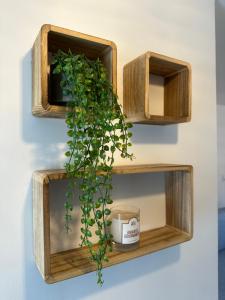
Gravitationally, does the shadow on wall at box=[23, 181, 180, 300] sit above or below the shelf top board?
below

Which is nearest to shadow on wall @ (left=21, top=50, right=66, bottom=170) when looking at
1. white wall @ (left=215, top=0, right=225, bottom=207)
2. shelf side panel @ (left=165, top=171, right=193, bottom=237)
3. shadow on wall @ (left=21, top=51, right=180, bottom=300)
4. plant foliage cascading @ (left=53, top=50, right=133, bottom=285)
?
shadow on wall @ (left=21, top=51, right=180, bottom=300)

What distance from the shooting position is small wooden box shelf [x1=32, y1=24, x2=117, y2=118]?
2.01 feet

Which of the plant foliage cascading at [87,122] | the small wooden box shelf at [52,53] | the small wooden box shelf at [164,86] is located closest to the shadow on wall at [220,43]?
the small wooden box shelf at [164,86]

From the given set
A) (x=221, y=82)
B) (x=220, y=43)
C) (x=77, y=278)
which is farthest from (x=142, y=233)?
(x=221, y=82)

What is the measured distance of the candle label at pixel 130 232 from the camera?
2.49 ft

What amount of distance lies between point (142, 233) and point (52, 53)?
737 mm

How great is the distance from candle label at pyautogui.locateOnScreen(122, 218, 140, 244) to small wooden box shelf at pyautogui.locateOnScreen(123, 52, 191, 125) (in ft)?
1.14

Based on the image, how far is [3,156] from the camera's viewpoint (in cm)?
68

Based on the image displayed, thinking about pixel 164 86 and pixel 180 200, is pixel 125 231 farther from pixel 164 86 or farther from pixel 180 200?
pixel 164 86

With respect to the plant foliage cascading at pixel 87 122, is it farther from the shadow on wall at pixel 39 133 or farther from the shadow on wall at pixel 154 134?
the shadow on wall at pixel 154 134

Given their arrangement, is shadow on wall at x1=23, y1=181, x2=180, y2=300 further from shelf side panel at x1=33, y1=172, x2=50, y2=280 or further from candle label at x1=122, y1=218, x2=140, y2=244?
candle label at x1=122, y1=218, x2=140, y2=244

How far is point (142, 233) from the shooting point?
0.93 metres

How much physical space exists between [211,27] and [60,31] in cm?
90

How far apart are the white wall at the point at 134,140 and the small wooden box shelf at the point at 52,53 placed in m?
0.07
